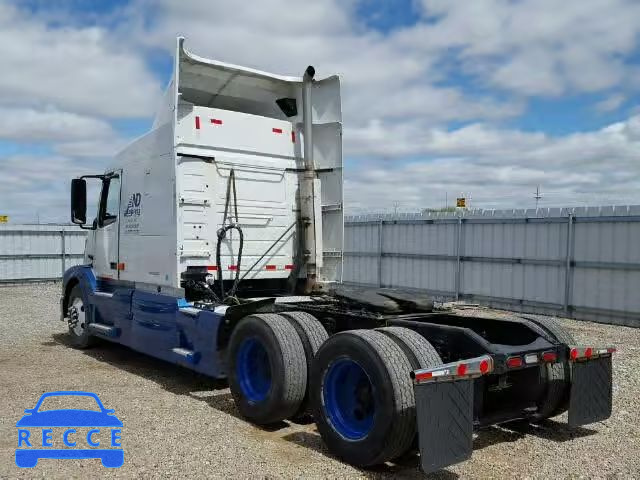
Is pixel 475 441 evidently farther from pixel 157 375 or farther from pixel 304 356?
pixel 157 375

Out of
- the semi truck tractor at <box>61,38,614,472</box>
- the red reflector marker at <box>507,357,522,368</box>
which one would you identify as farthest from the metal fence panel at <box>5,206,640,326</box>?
the red reflector marker at <box>507,357,522,368</box>

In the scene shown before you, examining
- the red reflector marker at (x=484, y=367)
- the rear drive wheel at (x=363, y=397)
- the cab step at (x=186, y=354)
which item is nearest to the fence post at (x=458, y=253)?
the cab step at (x=186, y=354)

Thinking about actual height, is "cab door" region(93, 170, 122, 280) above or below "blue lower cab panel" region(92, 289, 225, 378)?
above

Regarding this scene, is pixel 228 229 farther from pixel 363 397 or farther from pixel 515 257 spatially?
pixel 515 257

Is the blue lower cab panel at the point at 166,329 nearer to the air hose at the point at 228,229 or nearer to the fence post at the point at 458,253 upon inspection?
the air hose at the point at 228,229

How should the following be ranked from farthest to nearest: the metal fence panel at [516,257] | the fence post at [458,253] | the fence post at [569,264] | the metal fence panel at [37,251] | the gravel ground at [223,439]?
A: the metal fence panel at [37,251]
the fence post at [458,253]
the fence post at [569,264]
the metal fence panel at [516,257]
the gravel ground at [223,439]

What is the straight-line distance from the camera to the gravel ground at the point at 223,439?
187 inches

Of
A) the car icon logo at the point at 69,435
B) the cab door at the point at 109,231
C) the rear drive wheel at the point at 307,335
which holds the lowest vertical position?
the car icon logo at the point at 69,435

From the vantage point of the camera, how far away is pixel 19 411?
6.42m

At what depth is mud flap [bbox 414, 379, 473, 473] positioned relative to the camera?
423 centimetres

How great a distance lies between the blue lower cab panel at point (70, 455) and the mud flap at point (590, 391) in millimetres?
3839

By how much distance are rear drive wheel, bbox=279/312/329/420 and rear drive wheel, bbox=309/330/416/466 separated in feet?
1.60

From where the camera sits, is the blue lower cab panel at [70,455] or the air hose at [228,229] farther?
the air hose at [228,229]

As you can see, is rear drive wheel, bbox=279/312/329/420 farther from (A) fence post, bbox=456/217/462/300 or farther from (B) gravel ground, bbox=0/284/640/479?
(A) fence post, bbox=456/217/462/300
